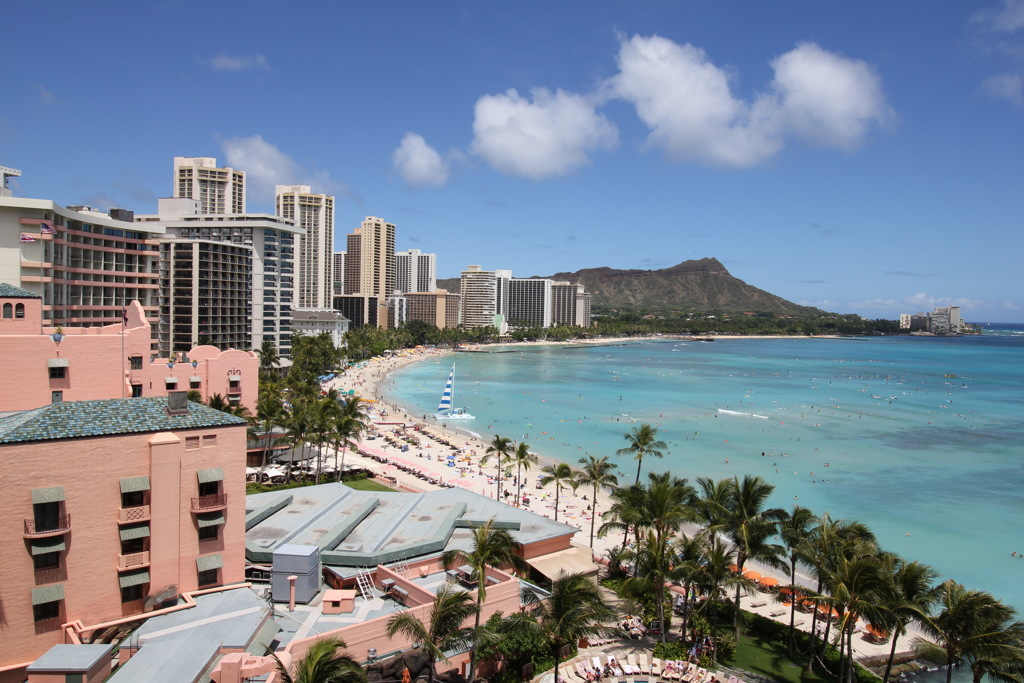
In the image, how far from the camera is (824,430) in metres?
78.3

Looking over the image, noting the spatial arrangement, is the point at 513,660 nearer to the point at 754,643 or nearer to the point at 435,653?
the point at 435,653

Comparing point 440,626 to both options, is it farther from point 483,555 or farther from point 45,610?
point 45,610

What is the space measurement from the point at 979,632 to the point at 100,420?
24484mm

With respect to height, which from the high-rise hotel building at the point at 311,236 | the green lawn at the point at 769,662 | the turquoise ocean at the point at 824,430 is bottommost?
the turquoise ocean at the point at 824,430

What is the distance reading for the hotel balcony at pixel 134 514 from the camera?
742 inches

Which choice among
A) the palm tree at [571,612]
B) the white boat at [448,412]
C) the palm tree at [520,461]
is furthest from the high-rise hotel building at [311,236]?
the palm tree at [571,612]

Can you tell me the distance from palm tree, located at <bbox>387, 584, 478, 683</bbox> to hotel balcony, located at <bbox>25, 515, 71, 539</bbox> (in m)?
8.95

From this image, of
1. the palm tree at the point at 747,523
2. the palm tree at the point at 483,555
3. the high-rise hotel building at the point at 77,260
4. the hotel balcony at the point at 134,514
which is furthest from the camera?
the high-rise hotel building at the point at 77,260

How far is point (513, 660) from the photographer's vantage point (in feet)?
67.4

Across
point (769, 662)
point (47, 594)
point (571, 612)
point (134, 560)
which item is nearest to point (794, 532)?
point (769, 662)

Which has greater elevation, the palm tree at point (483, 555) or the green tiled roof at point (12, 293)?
the green tiled roof at point (12, 293)

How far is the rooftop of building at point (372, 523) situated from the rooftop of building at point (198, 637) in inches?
129

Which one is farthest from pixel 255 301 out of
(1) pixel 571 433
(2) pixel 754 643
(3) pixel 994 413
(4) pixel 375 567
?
(3) pixel 994 413

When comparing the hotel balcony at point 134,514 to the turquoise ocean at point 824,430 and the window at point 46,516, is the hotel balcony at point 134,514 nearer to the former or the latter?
the window at point 46,516
